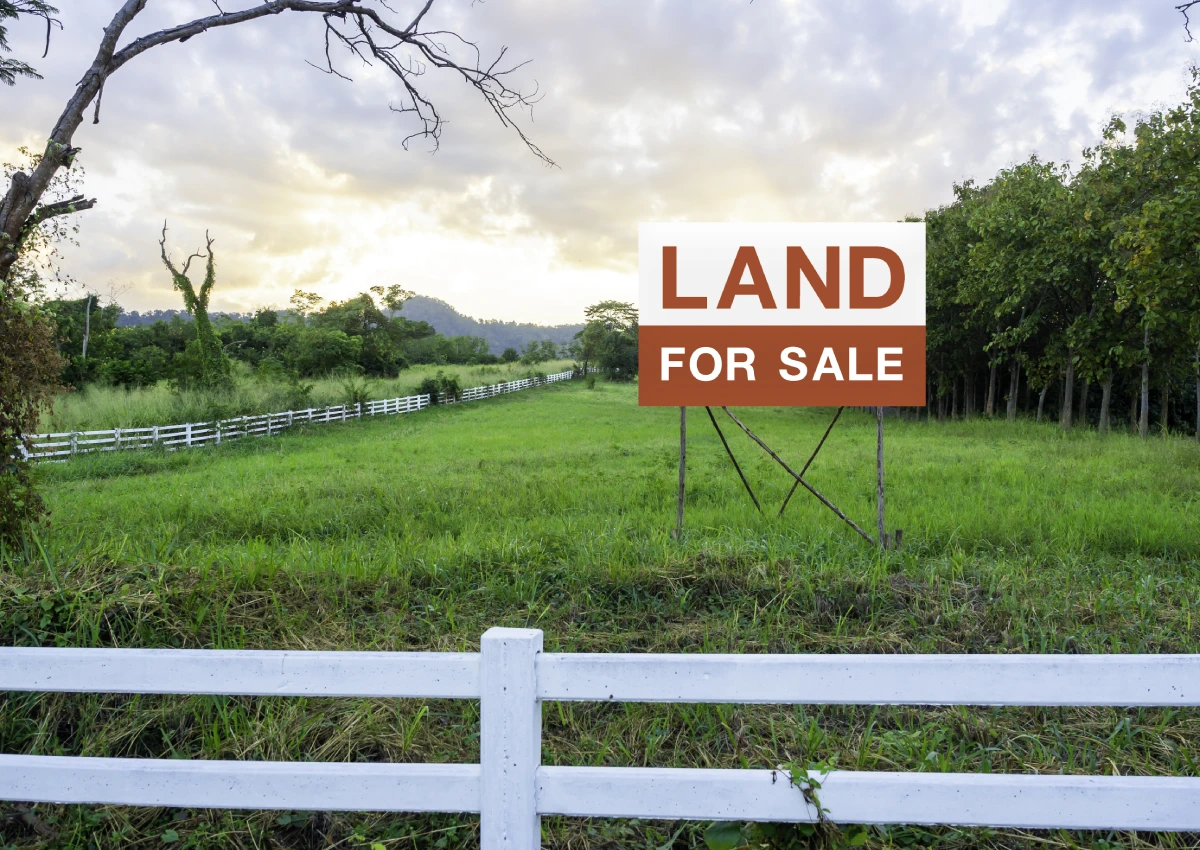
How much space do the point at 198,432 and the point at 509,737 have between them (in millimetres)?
21910

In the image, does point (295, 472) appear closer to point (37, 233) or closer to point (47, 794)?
point (37, 233)

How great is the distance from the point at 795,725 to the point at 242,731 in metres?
2.98

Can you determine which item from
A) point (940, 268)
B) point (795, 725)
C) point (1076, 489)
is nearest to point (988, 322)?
point (940, 268)

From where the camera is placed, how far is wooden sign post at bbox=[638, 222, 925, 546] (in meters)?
6.04

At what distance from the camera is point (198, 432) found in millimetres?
20938

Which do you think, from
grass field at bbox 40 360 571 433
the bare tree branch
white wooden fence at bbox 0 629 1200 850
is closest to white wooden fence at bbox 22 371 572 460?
grass field at bbox 40 360 571 433

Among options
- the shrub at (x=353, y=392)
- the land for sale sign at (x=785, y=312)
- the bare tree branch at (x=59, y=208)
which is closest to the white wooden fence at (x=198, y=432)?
the shrub at (x=353, y=392)

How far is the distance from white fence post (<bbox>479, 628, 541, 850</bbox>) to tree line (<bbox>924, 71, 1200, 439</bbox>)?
1320 centimetres

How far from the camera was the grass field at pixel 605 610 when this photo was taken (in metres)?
3.62

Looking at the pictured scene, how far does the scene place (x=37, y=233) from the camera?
244 inches

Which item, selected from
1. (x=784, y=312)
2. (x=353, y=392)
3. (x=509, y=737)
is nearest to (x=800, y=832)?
(x=509, y=737)

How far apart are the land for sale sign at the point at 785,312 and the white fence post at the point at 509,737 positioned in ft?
13.8

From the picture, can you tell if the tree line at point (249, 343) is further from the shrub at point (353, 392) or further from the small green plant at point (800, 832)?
the small green plant at point (800, 832)

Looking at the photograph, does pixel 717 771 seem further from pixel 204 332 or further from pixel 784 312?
pixel 204 332
